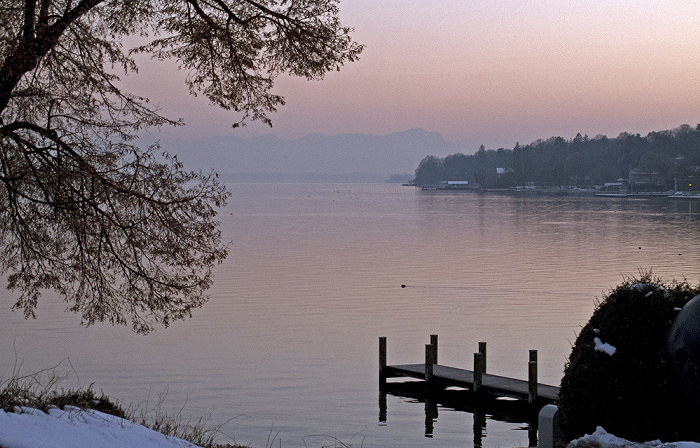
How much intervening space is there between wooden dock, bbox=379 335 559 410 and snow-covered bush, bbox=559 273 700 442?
40.5 feet

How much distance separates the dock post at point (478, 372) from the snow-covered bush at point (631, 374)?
1382cm

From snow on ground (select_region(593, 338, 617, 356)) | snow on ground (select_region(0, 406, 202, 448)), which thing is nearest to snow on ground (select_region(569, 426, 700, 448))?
snow on ground (select_region(593, 338, 617, 356))

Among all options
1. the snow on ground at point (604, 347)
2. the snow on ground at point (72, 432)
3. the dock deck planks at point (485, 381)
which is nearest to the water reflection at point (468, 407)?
the dock deck planks at point (485, 381)

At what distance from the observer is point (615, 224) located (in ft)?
361

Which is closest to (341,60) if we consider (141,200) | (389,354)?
(141,200)

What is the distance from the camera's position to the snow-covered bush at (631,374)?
28.6 feet

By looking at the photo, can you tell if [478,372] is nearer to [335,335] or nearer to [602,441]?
[335,335]

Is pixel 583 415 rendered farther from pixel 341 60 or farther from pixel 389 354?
pixel 389 354

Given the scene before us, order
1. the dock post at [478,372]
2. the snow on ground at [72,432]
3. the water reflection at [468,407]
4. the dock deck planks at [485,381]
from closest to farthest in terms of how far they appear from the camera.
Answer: the snow on ground at [72,432]
the dock deck planks at [485,381]
the water reflection at [468,407]
the dock post at [478,372]

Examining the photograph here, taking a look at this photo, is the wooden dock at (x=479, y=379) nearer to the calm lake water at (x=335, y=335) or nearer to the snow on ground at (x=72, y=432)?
the calm lake water at (x=335, y=335)

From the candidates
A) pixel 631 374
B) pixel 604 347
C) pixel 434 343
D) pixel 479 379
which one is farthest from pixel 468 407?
pixel 631 374

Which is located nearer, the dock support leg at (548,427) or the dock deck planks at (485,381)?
the dock support leg at (548,427)

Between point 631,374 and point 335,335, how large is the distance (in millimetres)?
26557

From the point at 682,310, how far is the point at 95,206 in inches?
338
